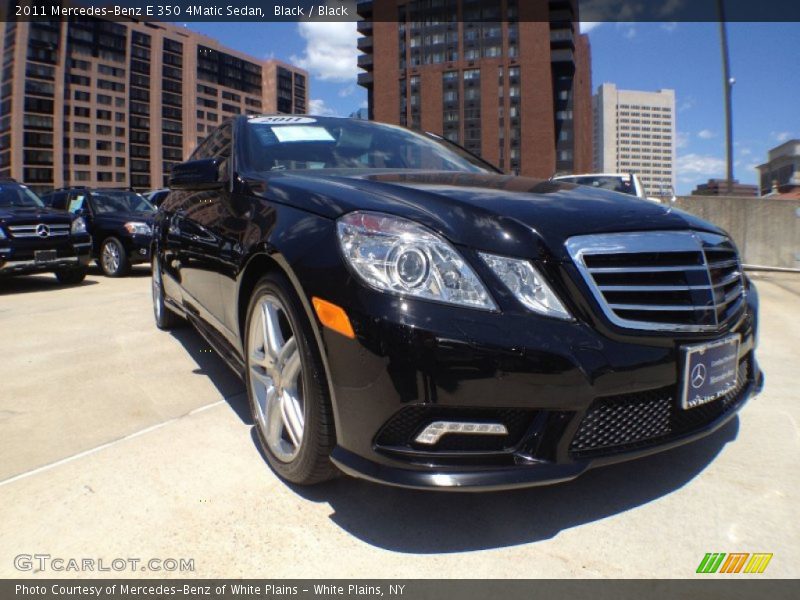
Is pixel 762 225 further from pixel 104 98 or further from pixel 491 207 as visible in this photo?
pixel 104 98

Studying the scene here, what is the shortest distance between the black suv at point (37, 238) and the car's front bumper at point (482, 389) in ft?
24.6

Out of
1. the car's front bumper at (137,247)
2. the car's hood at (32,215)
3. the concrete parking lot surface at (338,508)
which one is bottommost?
the concrete parking lot surface at (338,508)

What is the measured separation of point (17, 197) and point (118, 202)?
198 centimetres

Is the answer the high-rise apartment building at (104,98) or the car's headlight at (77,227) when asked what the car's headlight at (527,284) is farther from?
the high-rise apartment building at (104,98)

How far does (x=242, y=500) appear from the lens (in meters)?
2.07

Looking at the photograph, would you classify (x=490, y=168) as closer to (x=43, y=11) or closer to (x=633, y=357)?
(x=633, y=357)

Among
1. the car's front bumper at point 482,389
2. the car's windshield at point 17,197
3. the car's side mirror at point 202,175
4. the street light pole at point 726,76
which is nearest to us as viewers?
the car's front bumper at point 482,389

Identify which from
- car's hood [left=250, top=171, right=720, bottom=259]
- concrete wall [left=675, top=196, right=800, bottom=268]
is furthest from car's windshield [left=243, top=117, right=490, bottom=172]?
concrete wall [left=675, top=196, right=800, bottom=268]

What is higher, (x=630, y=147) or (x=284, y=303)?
(x=630, y=147)

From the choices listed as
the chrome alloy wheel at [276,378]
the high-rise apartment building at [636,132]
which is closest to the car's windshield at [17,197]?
the chrome alloy wheel at [276,378]

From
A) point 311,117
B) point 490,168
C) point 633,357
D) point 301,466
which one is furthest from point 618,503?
point 311,117

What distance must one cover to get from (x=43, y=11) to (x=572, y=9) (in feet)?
237

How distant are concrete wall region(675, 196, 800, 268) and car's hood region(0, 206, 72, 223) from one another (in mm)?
10140

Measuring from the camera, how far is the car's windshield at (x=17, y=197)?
8328 millimetres
